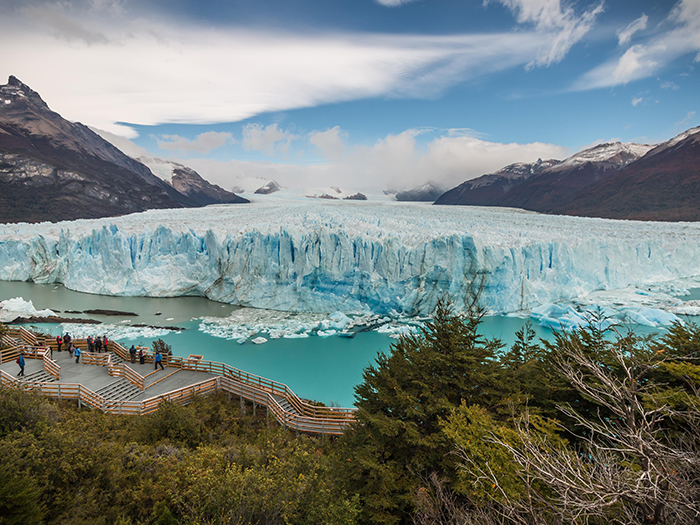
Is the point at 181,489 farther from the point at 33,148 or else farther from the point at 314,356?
the point at 33,148

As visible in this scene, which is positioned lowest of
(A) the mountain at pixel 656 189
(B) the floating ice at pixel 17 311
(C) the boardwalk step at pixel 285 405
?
(B) the floating ice at pixel 17 311

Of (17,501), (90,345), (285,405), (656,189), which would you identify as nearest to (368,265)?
(285,405)

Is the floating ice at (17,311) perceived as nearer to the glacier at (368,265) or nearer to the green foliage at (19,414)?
the glacier at (368,265)

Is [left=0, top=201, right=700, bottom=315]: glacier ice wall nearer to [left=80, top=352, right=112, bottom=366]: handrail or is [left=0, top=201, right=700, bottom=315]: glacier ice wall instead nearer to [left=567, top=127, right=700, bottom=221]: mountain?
[left=80, top=352, right=112, bottom=366]: handrail

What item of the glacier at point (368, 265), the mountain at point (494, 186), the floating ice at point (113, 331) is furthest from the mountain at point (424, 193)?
the floating ice at point (113, 331)

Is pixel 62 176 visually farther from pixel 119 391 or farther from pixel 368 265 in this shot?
pixel 119 391

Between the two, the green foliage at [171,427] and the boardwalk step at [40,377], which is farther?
the boardwalk step at [40,377]

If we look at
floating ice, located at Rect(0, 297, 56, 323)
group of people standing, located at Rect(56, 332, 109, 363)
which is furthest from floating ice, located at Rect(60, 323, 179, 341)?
group of people standing, located at Rect(56, 332, 109, 363)
